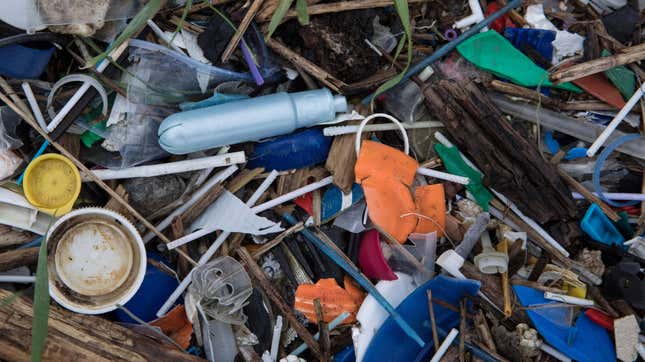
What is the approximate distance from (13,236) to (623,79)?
2887mm

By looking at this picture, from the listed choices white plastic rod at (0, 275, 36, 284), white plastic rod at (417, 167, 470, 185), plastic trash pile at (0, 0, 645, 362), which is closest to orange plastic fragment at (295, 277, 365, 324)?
plastic trash pile at (0, 0, 645, 362)

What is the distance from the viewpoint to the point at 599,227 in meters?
2.91

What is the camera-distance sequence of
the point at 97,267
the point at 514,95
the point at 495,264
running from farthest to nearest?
the point at 514,95
the point at 495,264
the point at 97,267

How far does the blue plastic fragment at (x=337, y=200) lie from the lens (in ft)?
Result: 9.35

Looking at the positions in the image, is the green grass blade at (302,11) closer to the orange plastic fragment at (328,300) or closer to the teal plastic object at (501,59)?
the teal plastic object at (501,59)

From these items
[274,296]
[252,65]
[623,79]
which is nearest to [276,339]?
[274,296]

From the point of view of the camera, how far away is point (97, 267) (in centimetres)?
253

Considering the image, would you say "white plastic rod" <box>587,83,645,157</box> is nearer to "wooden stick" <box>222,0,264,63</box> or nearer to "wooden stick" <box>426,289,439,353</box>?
"wooden stick" <box>426,289,439,353</box>

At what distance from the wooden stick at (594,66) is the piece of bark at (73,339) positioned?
2.13 meters

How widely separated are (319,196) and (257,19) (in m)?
0.88

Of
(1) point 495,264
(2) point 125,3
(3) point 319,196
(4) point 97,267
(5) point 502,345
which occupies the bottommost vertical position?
(5) point 502,345

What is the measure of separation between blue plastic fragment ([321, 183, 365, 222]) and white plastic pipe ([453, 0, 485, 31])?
939mm

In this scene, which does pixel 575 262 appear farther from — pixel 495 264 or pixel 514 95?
pixel 514 95

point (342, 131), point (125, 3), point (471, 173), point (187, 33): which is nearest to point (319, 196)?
point (342, 131)
